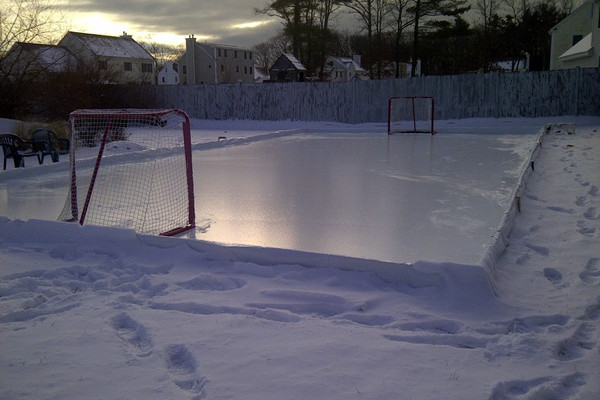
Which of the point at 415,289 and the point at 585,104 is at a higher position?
the point at 585,104

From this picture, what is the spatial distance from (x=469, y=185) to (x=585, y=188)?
54.5 inches

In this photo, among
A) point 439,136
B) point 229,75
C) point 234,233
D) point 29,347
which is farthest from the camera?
point 229,75

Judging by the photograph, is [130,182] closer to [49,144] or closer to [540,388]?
[49,144]

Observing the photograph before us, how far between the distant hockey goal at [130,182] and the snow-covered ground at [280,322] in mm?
835

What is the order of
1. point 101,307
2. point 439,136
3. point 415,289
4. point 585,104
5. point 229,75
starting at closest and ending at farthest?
point 101,307, point 415,289, point 439,136, point 585,104, point 229,75

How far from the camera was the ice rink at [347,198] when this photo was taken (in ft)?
15.6

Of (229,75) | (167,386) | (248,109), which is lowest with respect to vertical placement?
(167,386)

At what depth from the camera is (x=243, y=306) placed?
3373 millimetres

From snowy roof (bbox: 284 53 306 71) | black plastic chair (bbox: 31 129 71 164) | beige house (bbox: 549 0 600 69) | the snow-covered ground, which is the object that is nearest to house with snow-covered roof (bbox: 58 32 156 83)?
snowy roof (bbox: 284 53 306 71)

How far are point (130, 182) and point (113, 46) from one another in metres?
38.4

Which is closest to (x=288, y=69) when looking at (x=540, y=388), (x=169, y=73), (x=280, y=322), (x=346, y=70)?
(x=346, y=70)

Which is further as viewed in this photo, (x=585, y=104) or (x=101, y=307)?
(x=585, y=104)

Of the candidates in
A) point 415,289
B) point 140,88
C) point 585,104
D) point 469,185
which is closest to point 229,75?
point 140,88

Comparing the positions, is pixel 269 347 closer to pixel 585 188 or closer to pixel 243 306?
pixel 243 306
